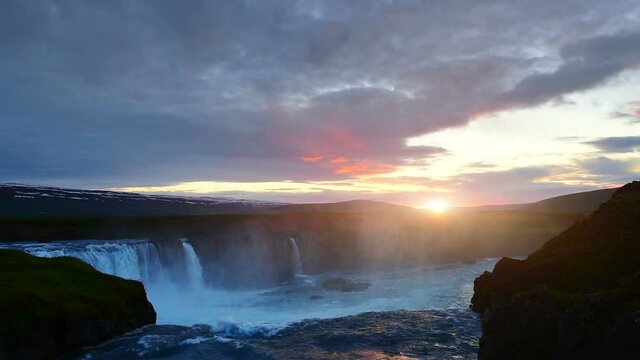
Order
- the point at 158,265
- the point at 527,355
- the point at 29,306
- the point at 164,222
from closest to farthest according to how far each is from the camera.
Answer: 1. the point at 527,355
2. the point at 29,306
3. the point at 158,265
4. the point at 164,222

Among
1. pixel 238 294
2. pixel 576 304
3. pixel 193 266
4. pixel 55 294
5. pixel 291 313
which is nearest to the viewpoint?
pixel 576 304

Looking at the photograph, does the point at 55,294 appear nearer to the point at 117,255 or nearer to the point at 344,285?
the point at 117,255

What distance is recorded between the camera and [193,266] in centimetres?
6062

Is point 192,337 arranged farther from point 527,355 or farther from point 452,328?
point 527,355

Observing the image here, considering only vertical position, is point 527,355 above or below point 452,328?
above

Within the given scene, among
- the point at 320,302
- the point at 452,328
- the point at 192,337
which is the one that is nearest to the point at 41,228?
the point at 320,302

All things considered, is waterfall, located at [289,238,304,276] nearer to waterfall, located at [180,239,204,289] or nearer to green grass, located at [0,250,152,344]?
waterfall, located at [180,239,204,289]

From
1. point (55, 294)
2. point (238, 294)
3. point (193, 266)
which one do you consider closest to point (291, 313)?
point (238, 294)

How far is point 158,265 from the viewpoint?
55.1 m

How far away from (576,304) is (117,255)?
141 feet

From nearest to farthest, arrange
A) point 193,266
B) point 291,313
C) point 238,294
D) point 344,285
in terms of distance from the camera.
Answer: point 291,313 < point 238,294 < point 344,285 < point 193,266

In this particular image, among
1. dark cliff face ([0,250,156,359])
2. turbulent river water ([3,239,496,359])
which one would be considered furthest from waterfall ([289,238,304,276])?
dark cliff face ([0,250,156,359])

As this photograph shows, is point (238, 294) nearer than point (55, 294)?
No

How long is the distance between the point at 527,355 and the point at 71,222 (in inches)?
2625
